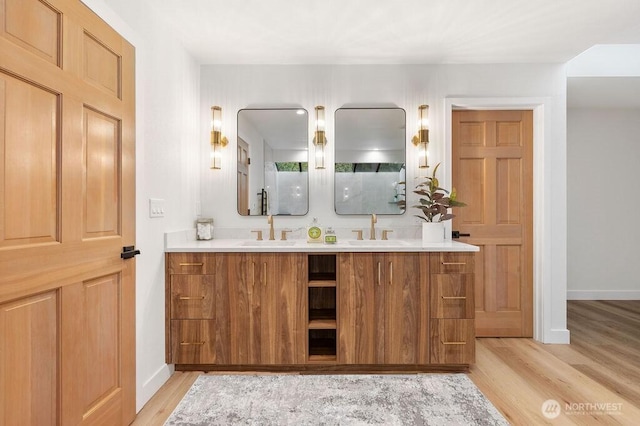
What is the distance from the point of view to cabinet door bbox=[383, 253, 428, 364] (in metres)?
2.37

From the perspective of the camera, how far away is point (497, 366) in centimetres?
253

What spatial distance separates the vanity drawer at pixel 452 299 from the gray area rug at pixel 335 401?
434 millimetres

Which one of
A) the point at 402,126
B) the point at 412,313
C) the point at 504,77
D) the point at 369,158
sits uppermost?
the point at 504,77

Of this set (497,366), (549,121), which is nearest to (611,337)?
(497,366)

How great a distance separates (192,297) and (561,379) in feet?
8.38

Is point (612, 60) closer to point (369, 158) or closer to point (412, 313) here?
point (369, 158)

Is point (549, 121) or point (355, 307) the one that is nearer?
point (355, 307)

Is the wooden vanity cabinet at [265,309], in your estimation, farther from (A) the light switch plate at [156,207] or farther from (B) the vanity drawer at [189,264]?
(A) the light switch plate at [156,207]

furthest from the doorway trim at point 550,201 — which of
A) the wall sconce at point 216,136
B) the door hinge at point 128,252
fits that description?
the door hinge at point 128,252

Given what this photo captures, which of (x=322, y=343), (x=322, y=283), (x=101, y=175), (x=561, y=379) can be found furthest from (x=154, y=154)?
(x=561, y=379)

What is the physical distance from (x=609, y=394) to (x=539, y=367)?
422 mm

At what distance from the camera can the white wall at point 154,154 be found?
1990 mm

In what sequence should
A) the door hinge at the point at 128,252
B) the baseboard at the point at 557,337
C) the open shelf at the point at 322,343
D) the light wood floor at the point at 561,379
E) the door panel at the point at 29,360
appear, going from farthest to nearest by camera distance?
the baseboard at the point at 557,337, the open shelf at the point at 322,343, the light wood floor at the point at 561,379, the door hinge at the point at 128,252, the door panel at the point at 29,360

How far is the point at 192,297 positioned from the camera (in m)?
2.38
